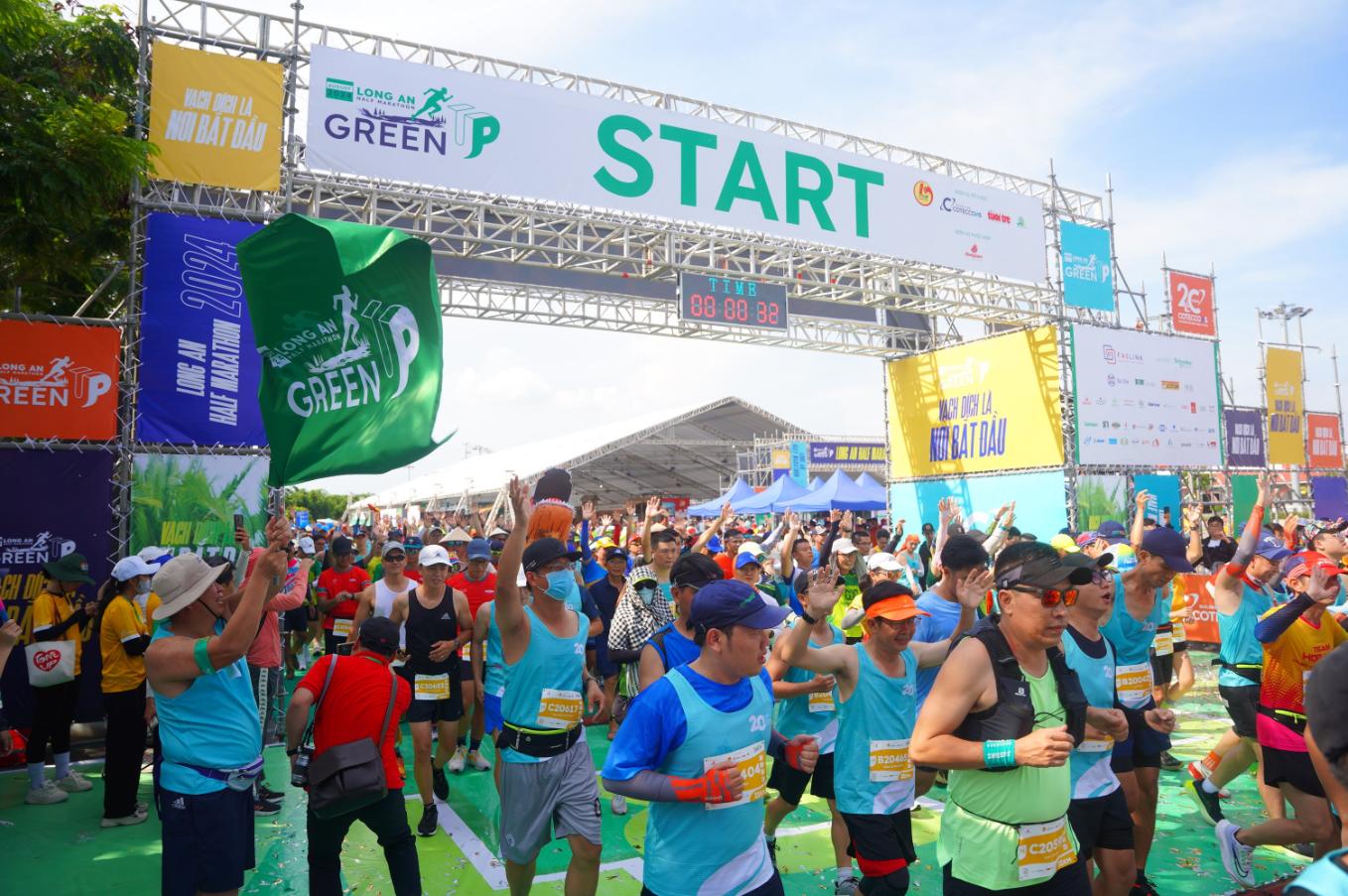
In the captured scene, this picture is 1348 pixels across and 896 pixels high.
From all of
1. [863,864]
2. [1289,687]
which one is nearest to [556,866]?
[863,864]

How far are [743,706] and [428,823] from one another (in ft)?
12.2

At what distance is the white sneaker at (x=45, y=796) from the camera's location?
20.7ft

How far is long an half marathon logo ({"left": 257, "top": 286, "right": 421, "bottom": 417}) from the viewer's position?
12.1ft

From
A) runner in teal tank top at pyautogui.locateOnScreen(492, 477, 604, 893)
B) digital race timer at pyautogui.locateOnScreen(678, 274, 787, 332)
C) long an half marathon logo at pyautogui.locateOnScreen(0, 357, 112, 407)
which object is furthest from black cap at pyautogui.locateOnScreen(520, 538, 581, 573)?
digital race timer at pyautogui.locateOnScreen(678, 274, 787, 332)

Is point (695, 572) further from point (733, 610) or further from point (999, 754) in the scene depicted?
point (999, 754)

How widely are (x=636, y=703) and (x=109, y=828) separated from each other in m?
5.20

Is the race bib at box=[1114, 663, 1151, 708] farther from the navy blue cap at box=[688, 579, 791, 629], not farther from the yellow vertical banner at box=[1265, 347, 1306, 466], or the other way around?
the yellow vertical banner at box=[1265, 347, 1306, 466]

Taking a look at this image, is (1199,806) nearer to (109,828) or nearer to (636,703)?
(636,703)

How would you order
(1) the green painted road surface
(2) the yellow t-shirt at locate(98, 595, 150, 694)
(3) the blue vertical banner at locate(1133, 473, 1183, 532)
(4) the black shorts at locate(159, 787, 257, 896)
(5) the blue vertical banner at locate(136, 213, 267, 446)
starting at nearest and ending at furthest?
(4) the black shorts at locate(159, 787, 257, 896) → (1) the green painted road surface → (2) the yellow t-shirt at locate(98, 595, 150, 694) → (5) the blue vertical banner at locate(136, 213, 267, 446) → (3) the blue vertical banner at locate(1133, 473, 1183, 532)

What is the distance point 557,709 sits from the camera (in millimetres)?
3980

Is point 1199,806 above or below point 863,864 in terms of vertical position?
below

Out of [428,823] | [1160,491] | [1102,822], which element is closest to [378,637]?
[428,823]

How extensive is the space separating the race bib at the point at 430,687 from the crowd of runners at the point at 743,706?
17 mm

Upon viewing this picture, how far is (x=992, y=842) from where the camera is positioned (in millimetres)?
2703
